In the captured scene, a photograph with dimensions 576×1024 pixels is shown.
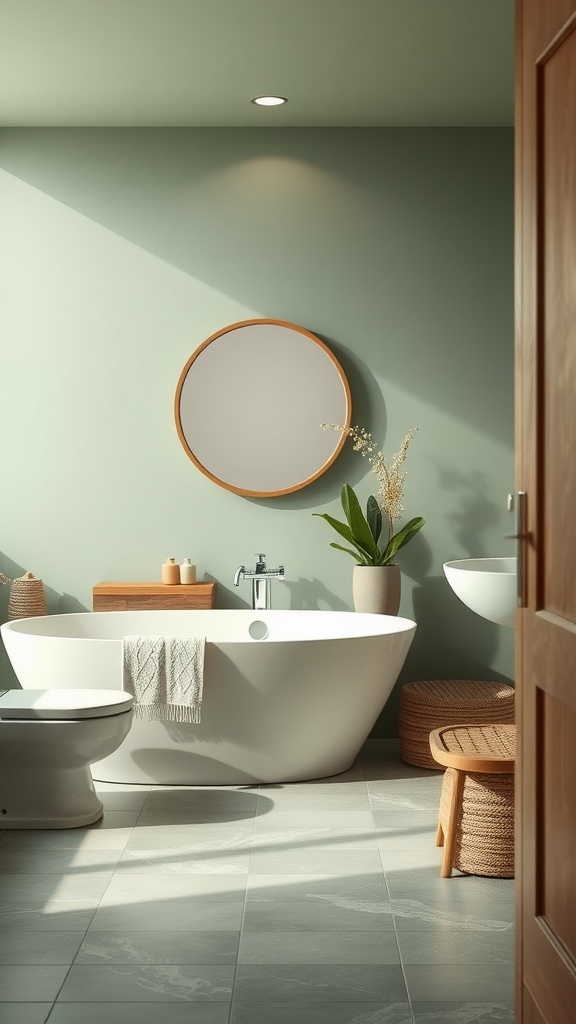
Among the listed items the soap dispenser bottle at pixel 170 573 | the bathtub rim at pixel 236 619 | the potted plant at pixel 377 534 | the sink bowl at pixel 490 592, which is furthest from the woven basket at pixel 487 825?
the soap dispenser bottle at pixel 170 573

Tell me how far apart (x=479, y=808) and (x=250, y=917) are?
75cm

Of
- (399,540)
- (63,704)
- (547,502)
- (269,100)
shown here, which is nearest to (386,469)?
(399,540)

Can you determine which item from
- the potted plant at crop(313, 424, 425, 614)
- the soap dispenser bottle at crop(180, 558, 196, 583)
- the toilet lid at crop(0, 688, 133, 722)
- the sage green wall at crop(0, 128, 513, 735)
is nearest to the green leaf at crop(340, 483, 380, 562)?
the potted plant at crop(313, 424, 425, 614)

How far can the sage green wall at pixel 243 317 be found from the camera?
4.90m

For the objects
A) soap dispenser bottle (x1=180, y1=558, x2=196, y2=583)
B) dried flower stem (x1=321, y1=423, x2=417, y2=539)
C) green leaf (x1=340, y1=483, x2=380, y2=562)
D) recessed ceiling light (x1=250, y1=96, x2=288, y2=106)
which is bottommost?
soap dispenser bottle (x1=180, y1=558, x2=196, y2=583)

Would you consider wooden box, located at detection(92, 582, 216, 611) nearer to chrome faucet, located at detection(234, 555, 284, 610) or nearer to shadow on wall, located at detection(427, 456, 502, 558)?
chrome faucet, located at detection(234, 555, 284, 610)

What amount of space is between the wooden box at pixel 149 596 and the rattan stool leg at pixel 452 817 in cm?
179

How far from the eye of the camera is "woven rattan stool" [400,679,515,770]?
4391 mm

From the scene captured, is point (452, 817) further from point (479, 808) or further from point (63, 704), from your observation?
point (63, 704)

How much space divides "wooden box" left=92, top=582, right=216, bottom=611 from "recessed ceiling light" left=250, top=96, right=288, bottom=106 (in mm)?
2057

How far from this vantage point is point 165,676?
3998 millimetres

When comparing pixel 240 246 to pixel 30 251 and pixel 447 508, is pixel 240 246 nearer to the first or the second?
pixel 30 251

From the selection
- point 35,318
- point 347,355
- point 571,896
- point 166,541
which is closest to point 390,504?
point 347,355

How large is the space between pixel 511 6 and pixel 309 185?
140cm
